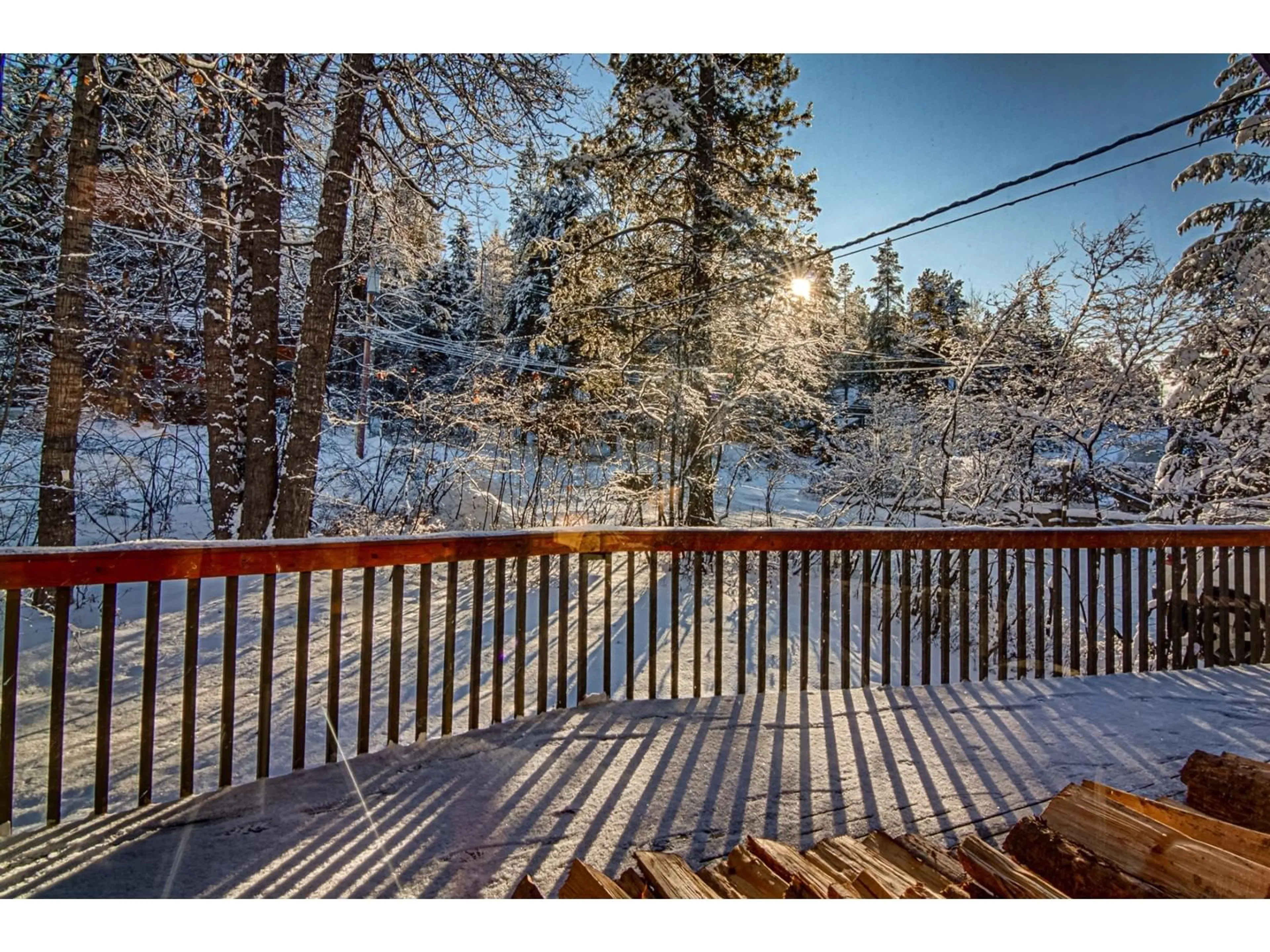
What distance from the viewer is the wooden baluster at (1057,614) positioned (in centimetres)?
304

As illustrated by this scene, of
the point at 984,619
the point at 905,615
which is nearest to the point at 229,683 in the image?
the point at 905,615

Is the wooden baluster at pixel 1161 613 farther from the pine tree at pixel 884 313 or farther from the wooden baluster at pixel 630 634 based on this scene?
the pine tree at pixel 884 313

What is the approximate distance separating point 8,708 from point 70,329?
Answer: 3785mm

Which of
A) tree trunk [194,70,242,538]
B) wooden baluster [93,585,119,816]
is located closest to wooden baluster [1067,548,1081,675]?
wooden baluster [93,585,119,816]

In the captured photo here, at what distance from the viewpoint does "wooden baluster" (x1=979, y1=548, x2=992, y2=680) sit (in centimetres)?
295

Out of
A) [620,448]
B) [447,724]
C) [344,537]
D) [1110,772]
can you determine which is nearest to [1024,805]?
[1110,772]

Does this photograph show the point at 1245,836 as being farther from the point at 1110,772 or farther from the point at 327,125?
the point at 327,125

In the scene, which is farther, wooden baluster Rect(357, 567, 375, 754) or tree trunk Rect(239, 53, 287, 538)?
tree trunk Rect(239, 53, 287, 538)

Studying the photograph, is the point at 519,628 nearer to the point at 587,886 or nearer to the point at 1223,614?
the point at 587,886

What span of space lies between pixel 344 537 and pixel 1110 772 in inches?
108

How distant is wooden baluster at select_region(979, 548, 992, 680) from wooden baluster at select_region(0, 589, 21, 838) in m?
3.74

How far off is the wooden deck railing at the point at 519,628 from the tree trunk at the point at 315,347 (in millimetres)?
1037

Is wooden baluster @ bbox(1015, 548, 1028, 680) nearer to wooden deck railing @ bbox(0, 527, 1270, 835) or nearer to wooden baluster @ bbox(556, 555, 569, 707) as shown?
wooden deck railing @ bbox(0, 527, 1270, 835)
